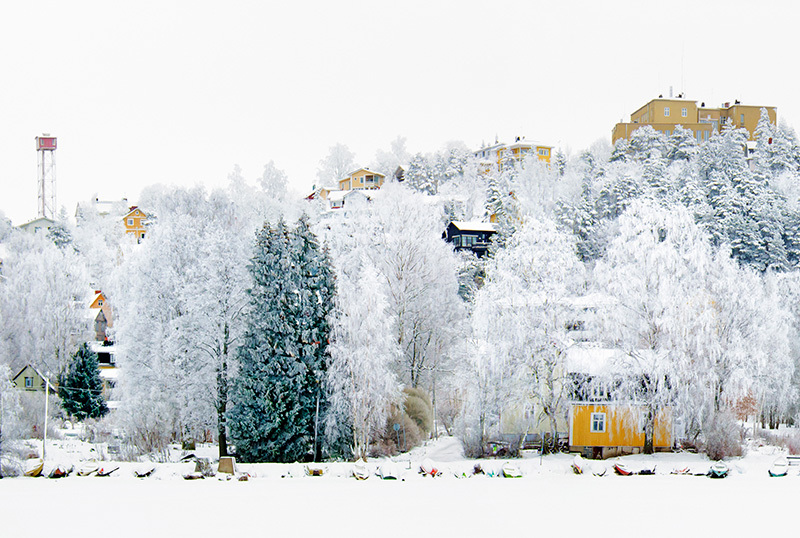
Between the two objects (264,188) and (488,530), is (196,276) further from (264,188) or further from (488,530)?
(264,188)

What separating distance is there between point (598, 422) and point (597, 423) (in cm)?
6

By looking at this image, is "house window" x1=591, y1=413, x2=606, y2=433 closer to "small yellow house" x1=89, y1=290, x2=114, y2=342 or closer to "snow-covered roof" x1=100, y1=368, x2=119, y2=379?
"snow-covered roof" x1=100, y1=368, x2=119, y2=379

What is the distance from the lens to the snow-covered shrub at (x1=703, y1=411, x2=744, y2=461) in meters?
32.1

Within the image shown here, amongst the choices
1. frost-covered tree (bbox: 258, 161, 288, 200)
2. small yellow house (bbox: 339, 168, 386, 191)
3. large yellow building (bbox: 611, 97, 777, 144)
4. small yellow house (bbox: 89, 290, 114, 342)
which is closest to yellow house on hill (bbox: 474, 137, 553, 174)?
small yellow house (bbox: 339, 168, 386, 191)

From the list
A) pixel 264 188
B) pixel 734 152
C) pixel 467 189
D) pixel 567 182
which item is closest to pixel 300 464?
pixel 734 152

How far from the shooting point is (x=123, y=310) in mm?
39406

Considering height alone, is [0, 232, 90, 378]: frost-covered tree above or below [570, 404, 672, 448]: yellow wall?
above

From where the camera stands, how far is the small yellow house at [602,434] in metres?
34.5

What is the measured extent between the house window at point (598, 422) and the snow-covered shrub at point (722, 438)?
13.9 feet

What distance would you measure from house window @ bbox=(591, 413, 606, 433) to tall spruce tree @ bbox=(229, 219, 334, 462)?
1177cm

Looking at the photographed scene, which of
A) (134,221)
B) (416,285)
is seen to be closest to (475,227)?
(416,285)

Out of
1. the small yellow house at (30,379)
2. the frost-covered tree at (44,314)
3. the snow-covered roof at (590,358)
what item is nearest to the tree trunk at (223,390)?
the snow-covered roof at (590,358)

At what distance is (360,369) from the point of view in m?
33.9

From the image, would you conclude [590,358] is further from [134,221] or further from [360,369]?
[134,221]
